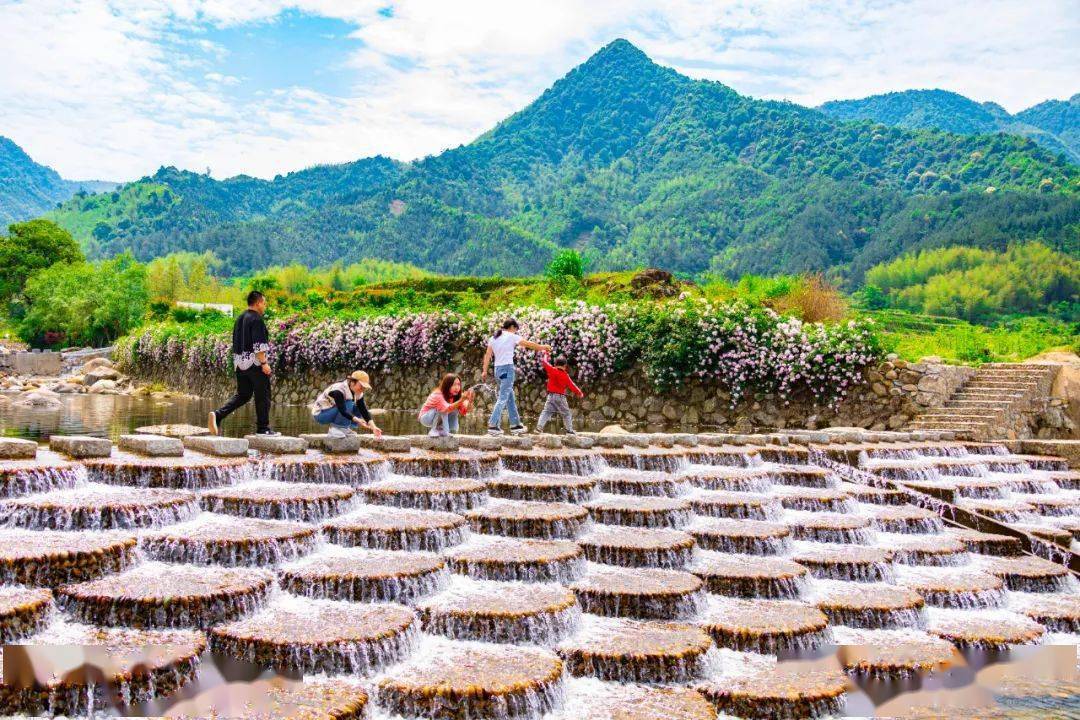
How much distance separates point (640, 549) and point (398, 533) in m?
2.18

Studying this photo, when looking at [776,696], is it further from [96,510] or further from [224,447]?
[224,447]

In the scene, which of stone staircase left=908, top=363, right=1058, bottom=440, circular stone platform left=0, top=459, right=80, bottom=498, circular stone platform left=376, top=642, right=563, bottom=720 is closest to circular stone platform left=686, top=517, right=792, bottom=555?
circular stone platform left=376, top=642, right=563, bottom=720

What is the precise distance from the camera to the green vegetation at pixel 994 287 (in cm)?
4284

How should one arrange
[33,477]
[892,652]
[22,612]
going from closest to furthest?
[22,612], [892,652], [33,477]

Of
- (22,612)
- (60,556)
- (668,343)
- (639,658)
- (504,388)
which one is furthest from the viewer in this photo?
(668,343)

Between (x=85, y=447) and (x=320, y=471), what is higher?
(x=85, y=447)

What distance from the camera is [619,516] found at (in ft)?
31.9

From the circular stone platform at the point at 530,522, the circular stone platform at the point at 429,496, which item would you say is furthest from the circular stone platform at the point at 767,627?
the circular stone platform at the point at 429,496

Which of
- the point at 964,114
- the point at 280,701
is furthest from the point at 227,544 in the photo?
the point at 964,114

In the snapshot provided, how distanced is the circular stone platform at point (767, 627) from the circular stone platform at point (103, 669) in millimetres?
3737

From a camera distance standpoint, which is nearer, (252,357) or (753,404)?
(252,357)

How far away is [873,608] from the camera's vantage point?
7648 millimetres

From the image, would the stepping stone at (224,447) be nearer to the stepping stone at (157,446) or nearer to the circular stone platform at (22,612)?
the stepping stone at (157,446)

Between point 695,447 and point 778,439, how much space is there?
1935mm
